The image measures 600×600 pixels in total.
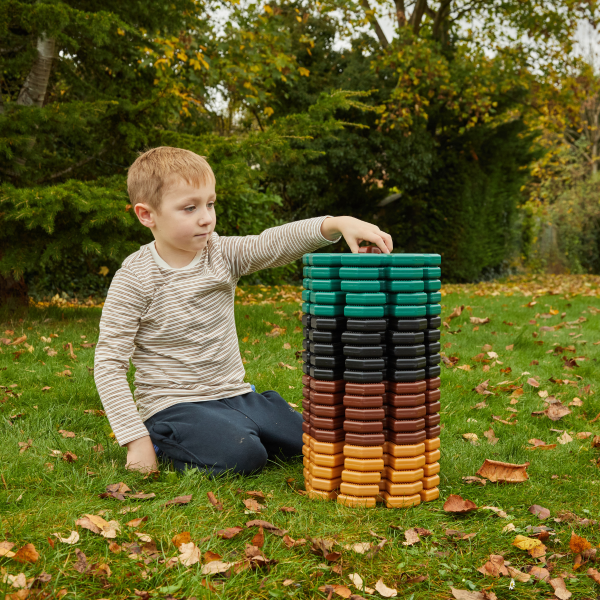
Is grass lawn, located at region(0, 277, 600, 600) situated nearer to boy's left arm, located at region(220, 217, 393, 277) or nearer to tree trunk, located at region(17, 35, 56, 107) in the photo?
boy's left arm, located at region(220, 217, 393, 277)

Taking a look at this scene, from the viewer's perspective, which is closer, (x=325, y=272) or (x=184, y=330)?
(x=325, y=272)

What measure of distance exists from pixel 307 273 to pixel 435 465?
947 millimetres

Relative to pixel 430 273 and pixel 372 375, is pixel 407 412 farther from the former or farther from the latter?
pixel 430 273

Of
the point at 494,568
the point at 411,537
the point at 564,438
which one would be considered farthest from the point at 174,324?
the point at 564,438

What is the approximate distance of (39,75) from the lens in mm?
6344

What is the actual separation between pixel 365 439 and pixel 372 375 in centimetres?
25

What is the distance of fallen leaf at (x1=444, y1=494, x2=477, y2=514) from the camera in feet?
7.37

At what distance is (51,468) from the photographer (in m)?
2.50

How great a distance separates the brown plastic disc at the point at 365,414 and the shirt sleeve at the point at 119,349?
93 centimetres

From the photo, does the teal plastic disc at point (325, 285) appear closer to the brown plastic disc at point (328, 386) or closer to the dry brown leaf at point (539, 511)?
the brown plastic disc at point (328, 386)

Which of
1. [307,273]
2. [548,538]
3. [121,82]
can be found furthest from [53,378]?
[121,82]

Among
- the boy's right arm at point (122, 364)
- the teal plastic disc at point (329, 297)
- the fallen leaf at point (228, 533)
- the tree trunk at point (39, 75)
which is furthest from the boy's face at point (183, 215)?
the tree trunk at point (39, 75)

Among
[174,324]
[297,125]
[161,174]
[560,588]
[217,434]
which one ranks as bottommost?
[560,588]

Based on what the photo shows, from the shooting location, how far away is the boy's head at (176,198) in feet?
8.34
